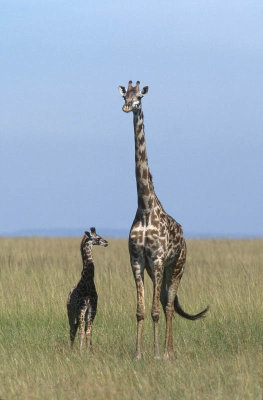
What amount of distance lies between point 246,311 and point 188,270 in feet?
24.7

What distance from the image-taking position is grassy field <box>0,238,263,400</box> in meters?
7.12

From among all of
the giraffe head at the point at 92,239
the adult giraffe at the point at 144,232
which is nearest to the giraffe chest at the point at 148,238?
the adult giraffe at the point at 144,232

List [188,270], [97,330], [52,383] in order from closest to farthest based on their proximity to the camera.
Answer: [52,383]
[97,330]
[188,270]

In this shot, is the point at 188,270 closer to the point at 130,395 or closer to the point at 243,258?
the point at 243,258

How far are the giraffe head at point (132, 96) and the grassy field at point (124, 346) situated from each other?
275 cm

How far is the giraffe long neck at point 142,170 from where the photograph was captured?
901cm

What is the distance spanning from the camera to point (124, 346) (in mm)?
9875

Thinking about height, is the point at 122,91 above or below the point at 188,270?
above

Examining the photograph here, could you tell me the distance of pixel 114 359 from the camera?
8516 millimetres

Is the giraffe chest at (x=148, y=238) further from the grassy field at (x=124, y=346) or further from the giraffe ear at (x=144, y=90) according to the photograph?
the giraffe ear at (x=144, y=90)

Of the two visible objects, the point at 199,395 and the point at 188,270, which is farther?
the point at 188,270

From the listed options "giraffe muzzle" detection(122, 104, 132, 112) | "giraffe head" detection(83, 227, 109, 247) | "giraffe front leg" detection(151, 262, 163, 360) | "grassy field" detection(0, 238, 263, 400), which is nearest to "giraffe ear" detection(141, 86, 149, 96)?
"giraffe muzzle" detection(122, 104, 132, 112)

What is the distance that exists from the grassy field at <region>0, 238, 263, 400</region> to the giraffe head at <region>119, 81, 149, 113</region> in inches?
108

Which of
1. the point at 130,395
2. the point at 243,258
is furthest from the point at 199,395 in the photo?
the point at 243,258
